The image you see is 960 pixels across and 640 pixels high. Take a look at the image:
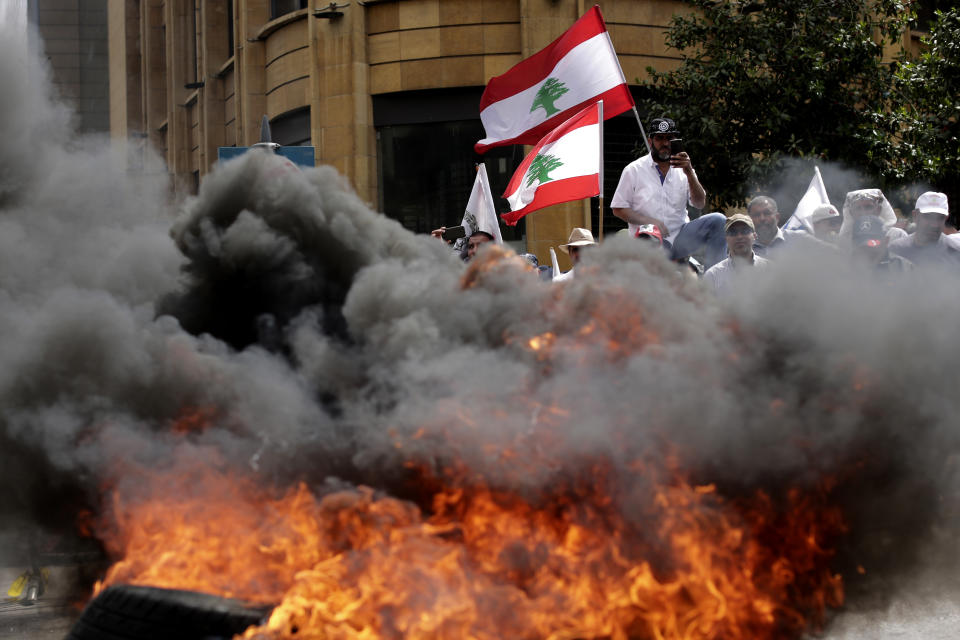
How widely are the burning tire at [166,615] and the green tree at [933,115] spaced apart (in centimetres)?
1095

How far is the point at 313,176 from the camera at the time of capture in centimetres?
511

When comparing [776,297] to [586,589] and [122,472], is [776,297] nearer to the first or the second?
[586,589]

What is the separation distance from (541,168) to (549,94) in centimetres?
108

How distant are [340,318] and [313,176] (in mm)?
792

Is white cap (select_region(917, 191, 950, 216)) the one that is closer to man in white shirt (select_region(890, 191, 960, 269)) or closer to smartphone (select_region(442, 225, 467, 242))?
man in white shirt (select_region(890, 191, 960, 269))

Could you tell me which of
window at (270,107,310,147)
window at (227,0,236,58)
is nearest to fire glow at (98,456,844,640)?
window at (270,107,310,147)

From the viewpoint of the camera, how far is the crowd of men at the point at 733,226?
6723 millimetres

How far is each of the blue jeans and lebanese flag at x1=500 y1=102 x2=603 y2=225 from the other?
3.01 ft

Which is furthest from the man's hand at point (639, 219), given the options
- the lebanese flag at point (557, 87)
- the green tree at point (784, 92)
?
the green tree at point (784, 92)

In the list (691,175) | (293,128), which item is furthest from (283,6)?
(691,175)

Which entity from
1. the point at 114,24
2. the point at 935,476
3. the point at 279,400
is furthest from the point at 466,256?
the point at 114,24

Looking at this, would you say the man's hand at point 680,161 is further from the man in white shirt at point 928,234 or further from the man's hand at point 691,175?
the man in white shirt at point 928,234

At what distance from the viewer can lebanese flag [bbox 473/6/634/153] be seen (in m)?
9.05

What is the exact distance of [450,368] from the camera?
4184 mm
